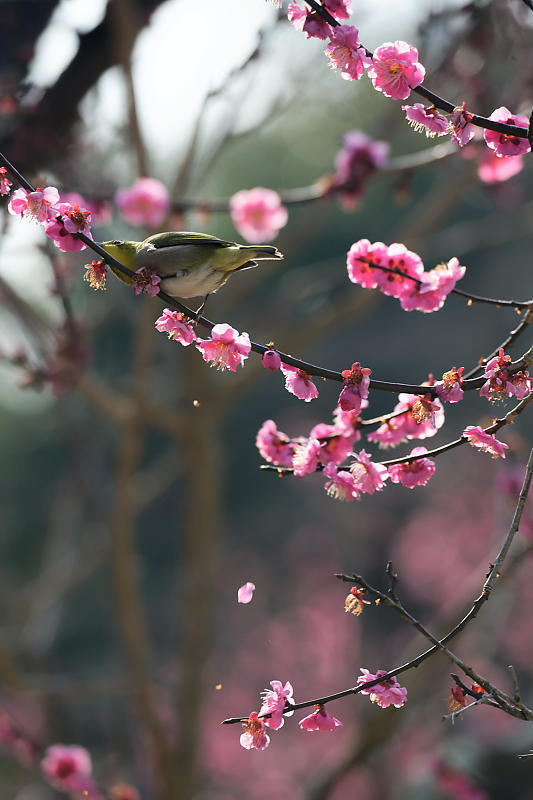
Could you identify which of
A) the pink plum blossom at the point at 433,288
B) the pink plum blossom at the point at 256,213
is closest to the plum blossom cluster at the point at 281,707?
the pink plum blossom at the point at 433,288

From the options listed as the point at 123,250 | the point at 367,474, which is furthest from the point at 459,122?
the point at 123,250

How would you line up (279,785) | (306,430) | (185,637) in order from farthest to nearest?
(306,430) → (279,785) → (185,637)

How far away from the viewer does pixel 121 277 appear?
1.80 m

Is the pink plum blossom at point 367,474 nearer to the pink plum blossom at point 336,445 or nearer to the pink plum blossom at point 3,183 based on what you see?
the pink plum blossom at point 336,445

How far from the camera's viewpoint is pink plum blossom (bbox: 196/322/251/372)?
1.67m

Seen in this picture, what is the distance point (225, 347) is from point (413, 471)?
512mm

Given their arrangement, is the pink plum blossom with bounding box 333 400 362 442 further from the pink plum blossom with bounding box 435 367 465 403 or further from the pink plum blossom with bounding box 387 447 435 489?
the pink plum blossom with bounding box 435 367 465 403

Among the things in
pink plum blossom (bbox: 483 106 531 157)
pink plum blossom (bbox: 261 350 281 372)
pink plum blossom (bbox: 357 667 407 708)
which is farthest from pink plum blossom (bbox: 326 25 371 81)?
pink plum blossom (bbox: 357 667 407 708)

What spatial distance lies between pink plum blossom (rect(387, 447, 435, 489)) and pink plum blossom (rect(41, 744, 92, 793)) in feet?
7.16

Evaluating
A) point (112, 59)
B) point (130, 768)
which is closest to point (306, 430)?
point (130, 768)

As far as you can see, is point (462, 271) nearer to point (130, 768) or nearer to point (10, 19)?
point (10, 19)

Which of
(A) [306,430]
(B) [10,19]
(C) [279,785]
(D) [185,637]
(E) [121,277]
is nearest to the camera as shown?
(E) [121,277]

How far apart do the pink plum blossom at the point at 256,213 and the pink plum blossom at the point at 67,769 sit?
2.53m

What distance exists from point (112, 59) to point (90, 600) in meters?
7.76
